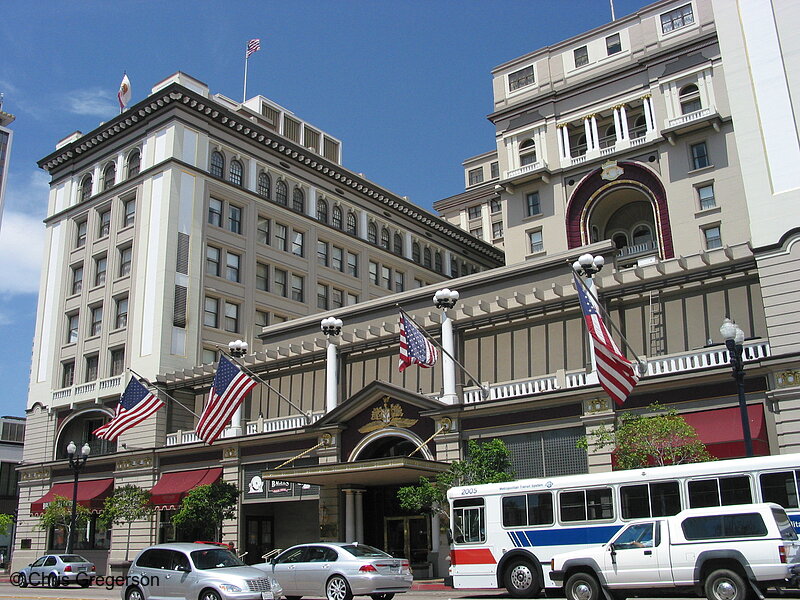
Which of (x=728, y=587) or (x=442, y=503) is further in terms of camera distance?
(x=442, y=503)

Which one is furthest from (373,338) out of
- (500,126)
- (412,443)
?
(500,126)

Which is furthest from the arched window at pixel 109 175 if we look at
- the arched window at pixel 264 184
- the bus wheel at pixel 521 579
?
the bus wheel at pixel 521 579

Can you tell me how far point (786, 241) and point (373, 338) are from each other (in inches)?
715

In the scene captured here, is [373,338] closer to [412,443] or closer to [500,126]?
[412,443]

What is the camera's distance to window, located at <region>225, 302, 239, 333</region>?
5331 centimetres

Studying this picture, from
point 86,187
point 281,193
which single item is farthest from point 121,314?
point 281,193

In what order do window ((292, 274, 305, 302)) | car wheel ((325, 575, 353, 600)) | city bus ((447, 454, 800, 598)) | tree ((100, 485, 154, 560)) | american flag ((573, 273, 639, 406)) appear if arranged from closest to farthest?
1. city bus ((447, 454, 800, 598))
2. car wheel ((325, 575, 353, 600))
3. american flag ((573, 273, 639, 406))
4. tree ((100, 485, 154, 560))
5. window ((292, 274, 305, 302))

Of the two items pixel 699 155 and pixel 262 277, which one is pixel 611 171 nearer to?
pixel 699 155

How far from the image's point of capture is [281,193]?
5966 cm

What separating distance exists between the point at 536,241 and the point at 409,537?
104ft

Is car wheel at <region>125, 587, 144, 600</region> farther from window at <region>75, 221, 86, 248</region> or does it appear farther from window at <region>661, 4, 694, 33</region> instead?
window at <region>661, 4, 694, 33</region>

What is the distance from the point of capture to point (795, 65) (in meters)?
31.0

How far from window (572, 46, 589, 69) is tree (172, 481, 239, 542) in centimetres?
4158

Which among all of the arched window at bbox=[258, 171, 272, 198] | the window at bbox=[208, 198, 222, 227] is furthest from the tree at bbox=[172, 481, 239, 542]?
the arched window at bbox=[258, 171, 272, 198]
